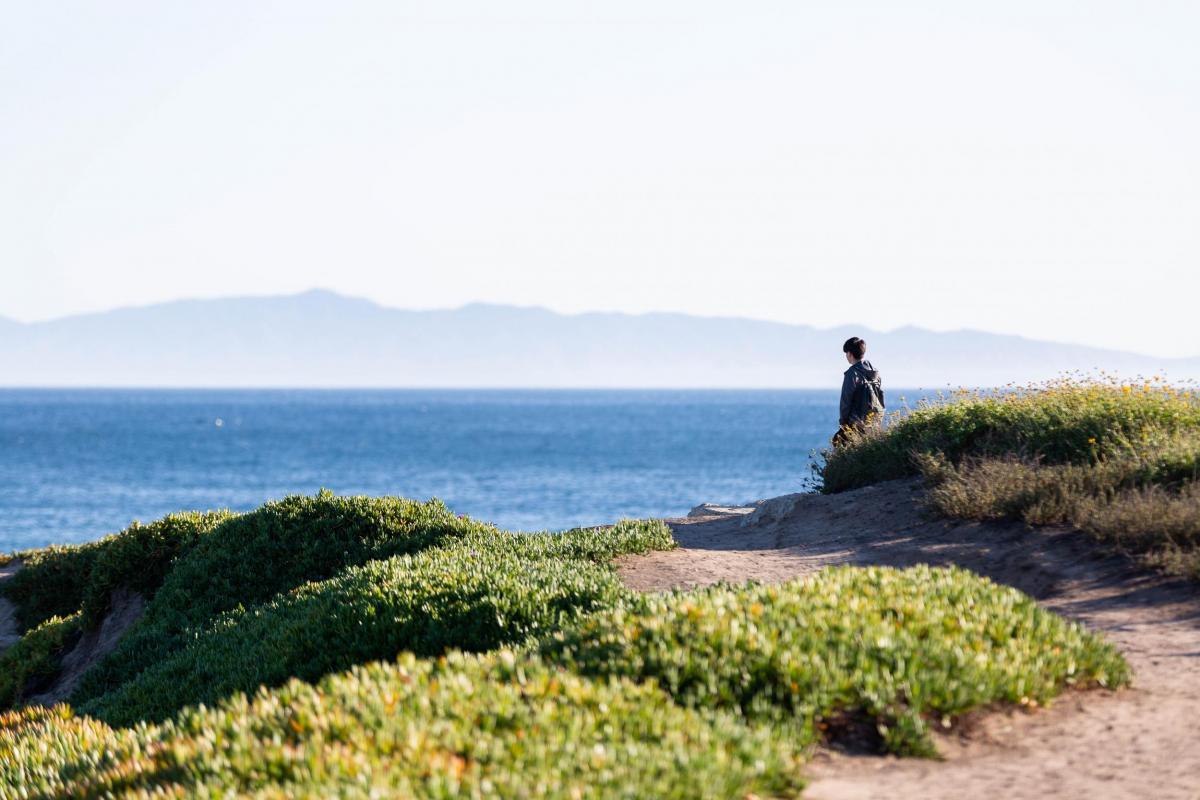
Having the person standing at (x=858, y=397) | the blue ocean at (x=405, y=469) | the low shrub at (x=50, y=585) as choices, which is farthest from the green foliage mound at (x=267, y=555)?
the blue ocean at (x=405, y=469)

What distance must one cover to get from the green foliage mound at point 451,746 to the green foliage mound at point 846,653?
0.39 m

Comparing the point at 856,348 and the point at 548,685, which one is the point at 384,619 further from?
the point at 856,348

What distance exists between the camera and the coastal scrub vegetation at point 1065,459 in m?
11.4

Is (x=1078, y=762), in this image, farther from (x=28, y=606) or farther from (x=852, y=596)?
(x=28, y=606)

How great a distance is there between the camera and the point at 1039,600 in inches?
417

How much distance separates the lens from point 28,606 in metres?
20.1

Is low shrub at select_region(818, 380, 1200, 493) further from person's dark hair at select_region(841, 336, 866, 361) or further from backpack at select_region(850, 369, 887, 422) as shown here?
person's dark hair at select_region(841, 336, 866, 361)

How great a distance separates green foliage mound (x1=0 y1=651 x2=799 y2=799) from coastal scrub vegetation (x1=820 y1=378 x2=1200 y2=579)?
6748 millimetres

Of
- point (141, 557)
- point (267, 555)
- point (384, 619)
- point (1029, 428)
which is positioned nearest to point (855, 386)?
point (1029, 428)

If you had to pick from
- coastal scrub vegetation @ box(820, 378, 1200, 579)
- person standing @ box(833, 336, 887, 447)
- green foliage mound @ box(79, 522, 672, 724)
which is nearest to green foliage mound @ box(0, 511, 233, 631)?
green foliage mound @ box(79, 522, 672, 724)

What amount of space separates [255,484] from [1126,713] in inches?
2915

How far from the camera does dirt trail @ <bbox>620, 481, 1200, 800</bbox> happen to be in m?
6.35

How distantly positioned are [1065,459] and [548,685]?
980cm

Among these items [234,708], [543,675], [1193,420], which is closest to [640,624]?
[543,675]
